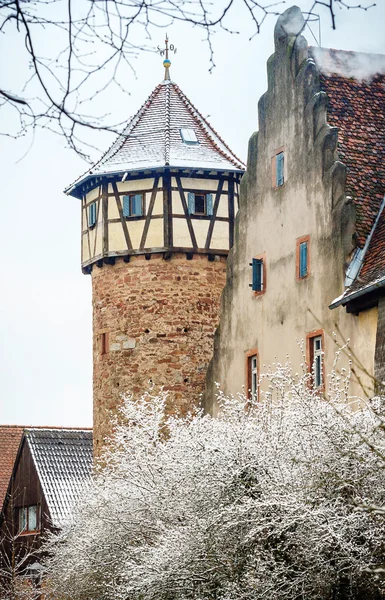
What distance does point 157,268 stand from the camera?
1096 inches

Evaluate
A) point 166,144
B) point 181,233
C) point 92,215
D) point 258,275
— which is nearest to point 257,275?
point 258,275

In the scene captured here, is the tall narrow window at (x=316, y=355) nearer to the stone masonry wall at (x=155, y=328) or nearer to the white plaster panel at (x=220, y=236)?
the stone masonry wall at (x=155, y=328)

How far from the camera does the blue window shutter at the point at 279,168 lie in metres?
22.7

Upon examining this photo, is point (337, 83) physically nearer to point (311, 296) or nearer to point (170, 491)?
point (311, 296)

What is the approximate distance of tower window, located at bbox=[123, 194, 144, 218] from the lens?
91.5ft

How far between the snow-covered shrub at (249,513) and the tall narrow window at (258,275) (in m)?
2.67

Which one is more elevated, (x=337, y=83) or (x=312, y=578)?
(x=337, y=83)

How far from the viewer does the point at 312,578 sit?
15.4 metres

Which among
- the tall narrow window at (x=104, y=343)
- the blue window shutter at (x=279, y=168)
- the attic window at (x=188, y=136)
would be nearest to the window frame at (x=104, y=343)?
the tall narrow window at (x=104, y=343)

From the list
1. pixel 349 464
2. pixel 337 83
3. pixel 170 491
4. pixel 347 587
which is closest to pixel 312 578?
pixel 347 587

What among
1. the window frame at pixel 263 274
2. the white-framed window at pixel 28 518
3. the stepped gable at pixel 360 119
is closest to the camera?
the stepped gable at pixel 360 119

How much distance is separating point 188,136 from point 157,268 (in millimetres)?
3414

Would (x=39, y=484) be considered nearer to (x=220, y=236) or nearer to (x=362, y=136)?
(x=220, y=236)

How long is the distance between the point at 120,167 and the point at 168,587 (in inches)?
512
